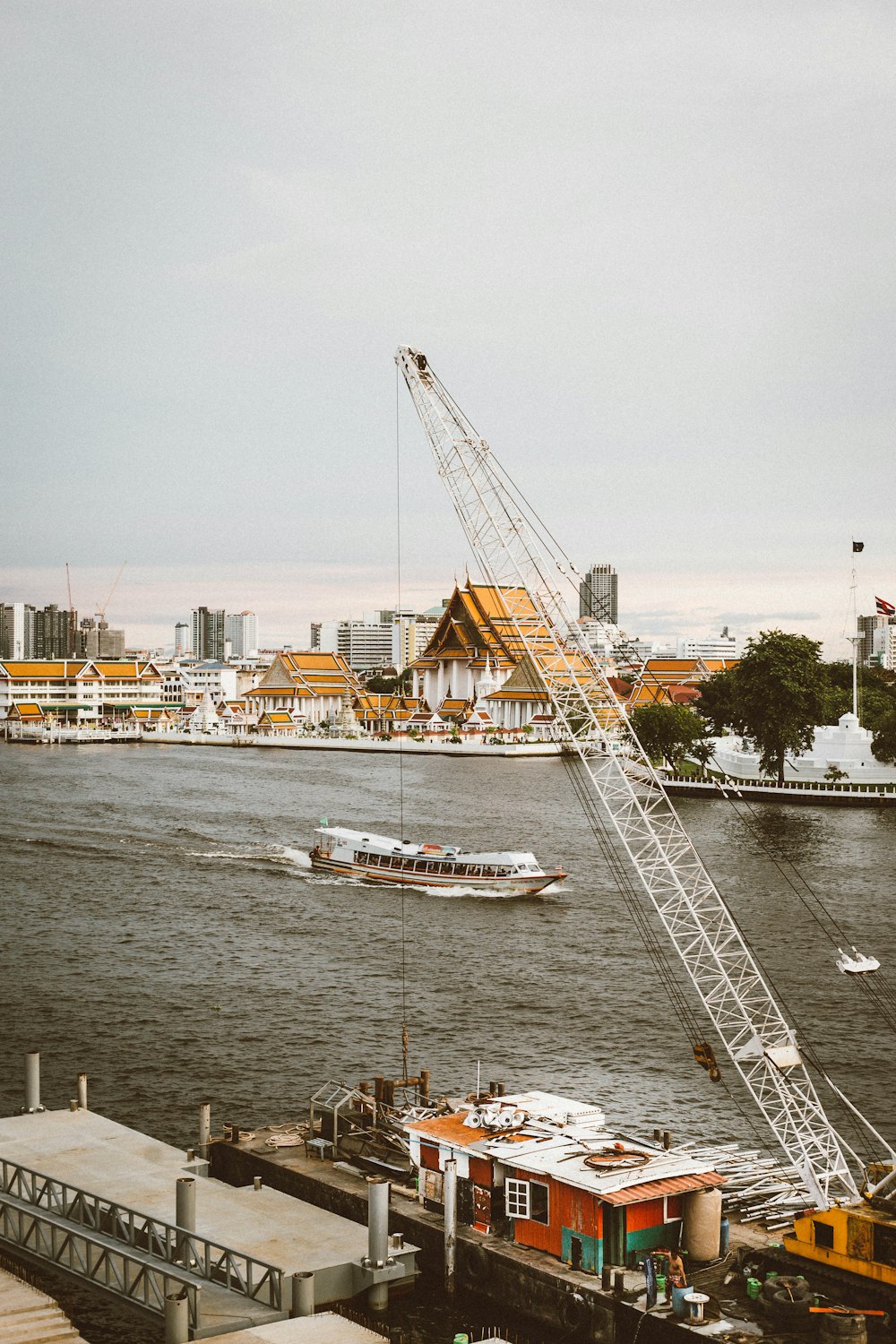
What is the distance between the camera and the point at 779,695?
69125 mm

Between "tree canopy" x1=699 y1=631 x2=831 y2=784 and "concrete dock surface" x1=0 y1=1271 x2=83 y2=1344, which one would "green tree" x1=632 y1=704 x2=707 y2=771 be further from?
"concrete dock surface" x1=0 y1=1271 x2=83 y2=1344

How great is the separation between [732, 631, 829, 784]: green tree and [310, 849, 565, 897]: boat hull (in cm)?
2783

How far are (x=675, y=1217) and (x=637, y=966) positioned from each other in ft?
57.4

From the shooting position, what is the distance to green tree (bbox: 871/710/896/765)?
69.1 m

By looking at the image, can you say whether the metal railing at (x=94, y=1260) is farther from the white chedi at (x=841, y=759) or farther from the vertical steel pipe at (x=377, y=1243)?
the white chedi at (x=841, y=759)

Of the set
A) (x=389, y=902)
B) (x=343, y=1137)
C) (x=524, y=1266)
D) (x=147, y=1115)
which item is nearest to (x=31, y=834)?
(x=389, y=902)

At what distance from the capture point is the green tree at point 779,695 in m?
68.9

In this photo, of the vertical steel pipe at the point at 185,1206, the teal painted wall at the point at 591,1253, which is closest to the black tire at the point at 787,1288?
the teal painted wall at the point at 591,1253

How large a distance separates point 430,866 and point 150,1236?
2997 centimetres

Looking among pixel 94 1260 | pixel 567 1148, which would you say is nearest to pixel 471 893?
pixel 567 1148

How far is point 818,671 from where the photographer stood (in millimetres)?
72750

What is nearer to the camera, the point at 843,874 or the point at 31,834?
the point at 843,874

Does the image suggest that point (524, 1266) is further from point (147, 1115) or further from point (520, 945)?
point (520, 945)

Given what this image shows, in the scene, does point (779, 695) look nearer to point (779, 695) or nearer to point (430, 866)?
point (779, 695)
